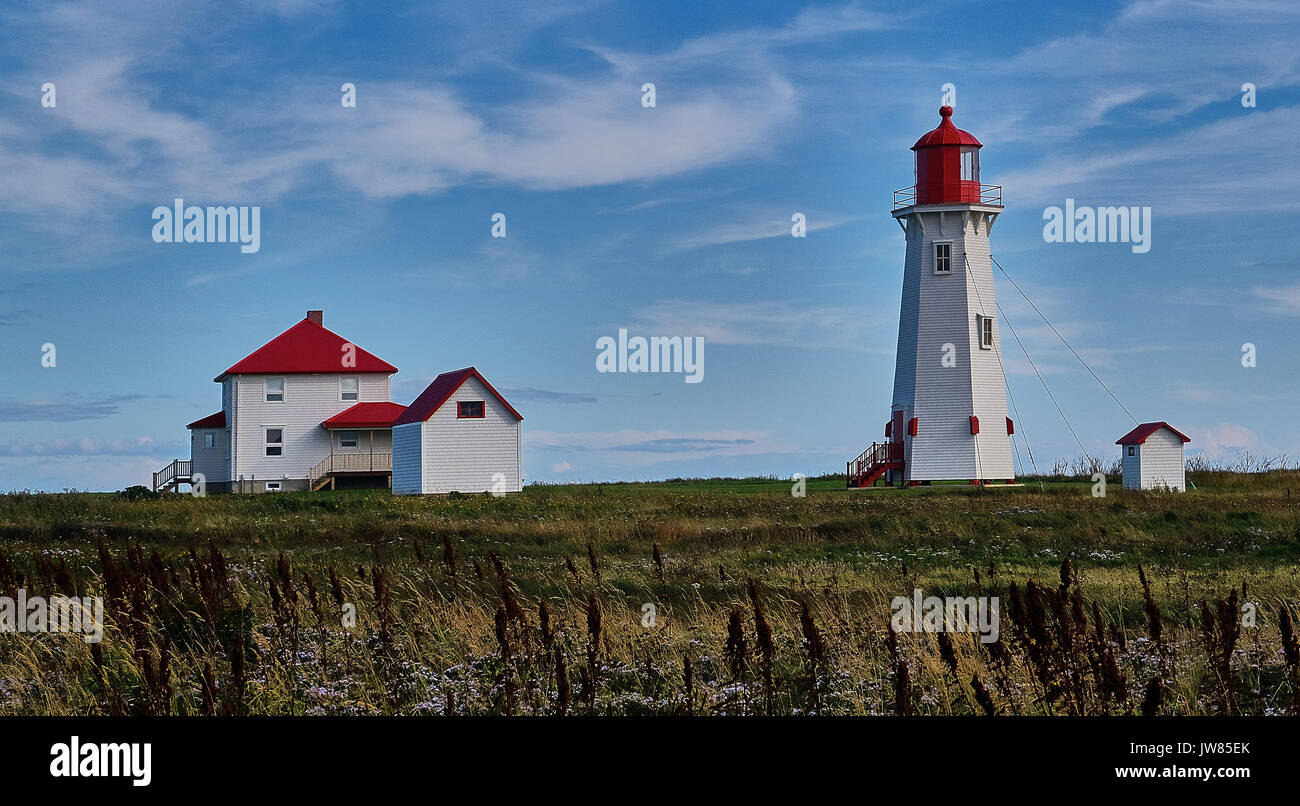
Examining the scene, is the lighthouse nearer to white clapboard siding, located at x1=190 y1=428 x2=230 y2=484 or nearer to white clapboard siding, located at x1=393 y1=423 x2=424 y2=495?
white clapboard siding, located at x1=393 y1=423 x2=424 y2=495

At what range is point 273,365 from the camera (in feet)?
186

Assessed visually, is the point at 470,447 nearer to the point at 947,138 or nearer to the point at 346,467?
the point at 346,467

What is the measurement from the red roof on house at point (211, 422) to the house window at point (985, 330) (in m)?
35.3

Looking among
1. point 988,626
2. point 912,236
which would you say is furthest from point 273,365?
point 988,626

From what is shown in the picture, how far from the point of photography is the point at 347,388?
57.4 meters

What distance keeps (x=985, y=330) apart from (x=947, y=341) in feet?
5.76

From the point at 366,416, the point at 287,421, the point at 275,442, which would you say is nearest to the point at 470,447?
the point at 366,416

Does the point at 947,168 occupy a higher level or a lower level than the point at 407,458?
higher

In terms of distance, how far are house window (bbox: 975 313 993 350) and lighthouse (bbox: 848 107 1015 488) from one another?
0.04 metres

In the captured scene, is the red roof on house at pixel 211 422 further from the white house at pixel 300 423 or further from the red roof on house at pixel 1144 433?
the red roof on house at pixel 1144 433

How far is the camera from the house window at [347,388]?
5728 cm

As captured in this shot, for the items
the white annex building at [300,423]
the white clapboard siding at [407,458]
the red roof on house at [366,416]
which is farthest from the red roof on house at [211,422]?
the white clapboard siding at [407,458]

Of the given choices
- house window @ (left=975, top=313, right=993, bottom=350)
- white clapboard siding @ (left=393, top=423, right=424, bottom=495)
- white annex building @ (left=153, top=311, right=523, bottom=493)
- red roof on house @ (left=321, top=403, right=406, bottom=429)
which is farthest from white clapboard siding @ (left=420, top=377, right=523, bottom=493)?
house window @ (left=975, top=313, right=993, bottom=350)
